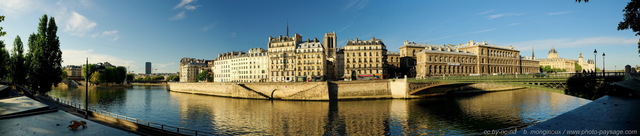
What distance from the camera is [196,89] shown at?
97812 mm

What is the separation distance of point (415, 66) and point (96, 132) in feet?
328

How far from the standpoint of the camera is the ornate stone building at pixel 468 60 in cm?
9662

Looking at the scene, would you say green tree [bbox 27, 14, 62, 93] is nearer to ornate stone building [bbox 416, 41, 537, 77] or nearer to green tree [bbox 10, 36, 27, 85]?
green tree [bbox 10, 36, 27, 85]

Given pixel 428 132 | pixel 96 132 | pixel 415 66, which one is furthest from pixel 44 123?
pixel 415 66

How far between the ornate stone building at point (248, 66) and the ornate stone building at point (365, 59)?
3326cm

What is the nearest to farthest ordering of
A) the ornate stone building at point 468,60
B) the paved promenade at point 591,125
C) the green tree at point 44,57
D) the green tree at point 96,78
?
1. the paved promenade at point 591,125
2. the green tree at point 44,57
3. the ornate stone building at point 468,60
4. the green tree at point 96,78

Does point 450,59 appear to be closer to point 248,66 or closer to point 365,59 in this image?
point 365,59

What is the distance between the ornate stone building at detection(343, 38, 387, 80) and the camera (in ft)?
295

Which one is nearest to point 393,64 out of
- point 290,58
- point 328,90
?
point 290,58

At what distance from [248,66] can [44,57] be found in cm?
6554

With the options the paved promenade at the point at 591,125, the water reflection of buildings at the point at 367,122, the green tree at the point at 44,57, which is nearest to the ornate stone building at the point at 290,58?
the water reflection of buildings at the point at 367,122

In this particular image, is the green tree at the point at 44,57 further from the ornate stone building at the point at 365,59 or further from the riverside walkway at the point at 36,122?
the ornate stone building at the point at 365,59

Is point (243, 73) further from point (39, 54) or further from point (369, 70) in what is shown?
point (39, 54)

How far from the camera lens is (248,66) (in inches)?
4510
